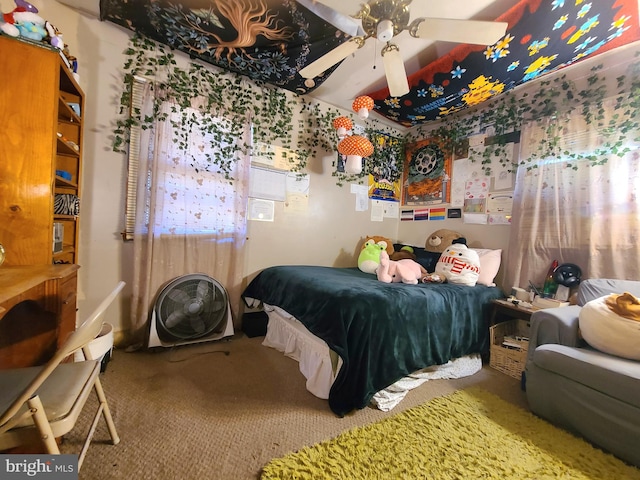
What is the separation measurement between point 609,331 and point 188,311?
8.51 ft

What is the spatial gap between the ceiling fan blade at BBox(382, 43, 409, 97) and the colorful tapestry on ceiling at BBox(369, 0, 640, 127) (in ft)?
1.78

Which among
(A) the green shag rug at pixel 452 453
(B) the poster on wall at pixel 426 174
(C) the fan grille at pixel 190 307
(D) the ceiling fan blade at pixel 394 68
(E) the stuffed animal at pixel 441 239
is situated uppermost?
(D) the ceiling fan blade at pixel 394 68

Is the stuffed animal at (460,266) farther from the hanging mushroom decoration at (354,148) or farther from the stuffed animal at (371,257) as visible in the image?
the hanging mushroom decoration at (354,148)

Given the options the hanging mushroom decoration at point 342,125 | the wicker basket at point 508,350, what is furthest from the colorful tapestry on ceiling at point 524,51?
the wicker basket at point 508,350

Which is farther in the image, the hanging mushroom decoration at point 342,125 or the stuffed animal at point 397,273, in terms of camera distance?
the hanging mushroom decoration at point 342,125

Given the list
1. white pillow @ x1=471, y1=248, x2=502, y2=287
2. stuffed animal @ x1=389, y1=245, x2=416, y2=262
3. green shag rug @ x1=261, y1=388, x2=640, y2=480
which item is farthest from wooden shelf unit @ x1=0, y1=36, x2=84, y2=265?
white pillow @ x1=471, y1=248, x2=502, y2=287

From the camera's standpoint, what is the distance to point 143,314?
2041 mm

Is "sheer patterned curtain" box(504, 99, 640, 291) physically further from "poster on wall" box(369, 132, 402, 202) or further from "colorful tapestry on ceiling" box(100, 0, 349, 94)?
"colorful tapestry on ceiling" box(100, 0, 349, 94)

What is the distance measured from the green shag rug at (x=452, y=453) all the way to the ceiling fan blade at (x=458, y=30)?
202cm

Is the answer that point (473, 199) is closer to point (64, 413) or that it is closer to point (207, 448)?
point (207, 448)

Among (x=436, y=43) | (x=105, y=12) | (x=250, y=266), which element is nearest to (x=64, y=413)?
(x=250, y=266)

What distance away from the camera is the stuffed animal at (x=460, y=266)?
7.14 feet

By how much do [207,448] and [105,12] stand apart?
2647 millimetres

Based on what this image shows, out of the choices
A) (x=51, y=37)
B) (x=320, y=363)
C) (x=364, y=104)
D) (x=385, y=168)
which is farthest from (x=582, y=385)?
(x=51, y=37)
